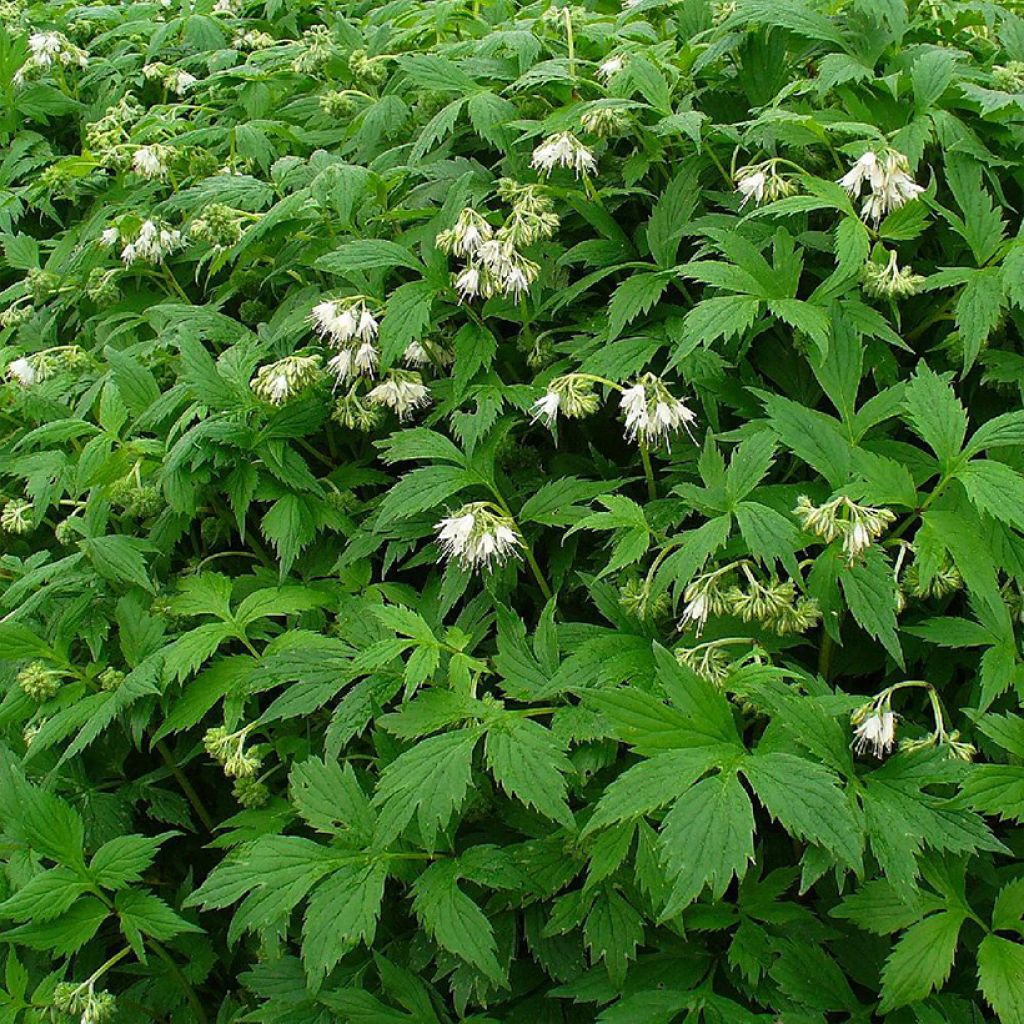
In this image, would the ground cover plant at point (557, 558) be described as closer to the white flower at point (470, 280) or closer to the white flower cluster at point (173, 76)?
the white flower at point (470, 280)

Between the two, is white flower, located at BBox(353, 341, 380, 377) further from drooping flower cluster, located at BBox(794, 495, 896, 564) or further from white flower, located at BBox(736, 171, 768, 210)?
drooping flower cluster, located at BBox(794, 495, 896, 564)

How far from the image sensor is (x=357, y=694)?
2369 millimetres

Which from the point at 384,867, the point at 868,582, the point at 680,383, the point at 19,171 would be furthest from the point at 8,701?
the point at 19,171

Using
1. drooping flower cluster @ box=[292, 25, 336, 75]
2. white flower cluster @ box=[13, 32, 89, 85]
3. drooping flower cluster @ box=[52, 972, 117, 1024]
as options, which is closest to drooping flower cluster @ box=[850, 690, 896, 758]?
drooping flower cluster @ box=[52, 972, 117, 1024]

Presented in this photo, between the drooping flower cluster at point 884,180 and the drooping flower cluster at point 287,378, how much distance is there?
149 cm

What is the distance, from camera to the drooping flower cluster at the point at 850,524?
2.01m

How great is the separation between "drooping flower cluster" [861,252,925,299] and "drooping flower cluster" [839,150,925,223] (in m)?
0.13

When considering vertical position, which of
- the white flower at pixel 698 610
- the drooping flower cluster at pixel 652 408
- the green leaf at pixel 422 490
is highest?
the drooping flower cluster at pixel 652 408

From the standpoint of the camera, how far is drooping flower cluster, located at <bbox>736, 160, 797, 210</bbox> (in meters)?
2.63

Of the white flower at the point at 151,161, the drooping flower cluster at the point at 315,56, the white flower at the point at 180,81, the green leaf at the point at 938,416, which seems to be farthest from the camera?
the white flower at the point at 180,81

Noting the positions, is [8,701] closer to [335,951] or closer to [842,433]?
[335,951]

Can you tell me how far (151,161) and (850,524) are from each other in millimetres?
2937

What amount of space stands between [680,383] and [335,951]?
5.35 ft

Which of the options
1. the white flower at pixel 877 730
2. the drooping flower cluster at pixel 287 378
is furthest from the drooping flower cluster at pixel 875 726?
the drooping flower cluster at pixel 287 378
